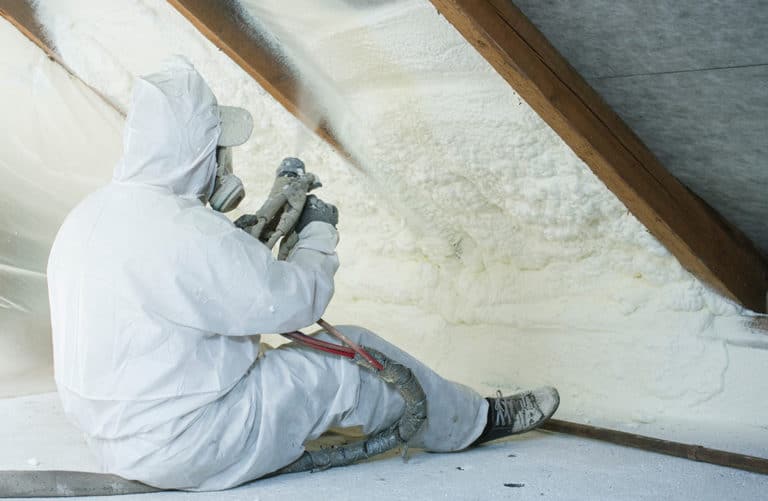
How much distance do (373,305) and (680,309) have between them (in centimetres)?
119

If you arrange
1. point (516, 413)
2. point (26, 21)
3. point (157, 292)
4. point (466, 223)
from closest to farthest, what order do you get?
point (157, 292), point (516, 413), point (466, 223), point (26, 21)

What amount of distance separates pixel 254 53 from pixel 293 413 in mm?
1221

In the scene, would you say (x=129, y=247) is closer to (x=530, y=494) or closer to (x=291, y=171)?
(x=291, y=171)

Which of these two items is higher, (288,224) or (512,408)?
(288,224)

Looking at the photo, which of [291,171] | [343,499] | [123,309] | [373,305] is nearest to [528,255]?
[373,305]

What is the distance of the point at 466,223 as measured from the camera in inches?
118

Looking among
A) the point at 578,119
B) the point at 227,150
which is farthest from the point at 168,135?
the point at 578,119

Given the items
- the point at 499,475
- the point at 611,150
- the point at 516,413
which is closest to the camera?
the point at 499,475

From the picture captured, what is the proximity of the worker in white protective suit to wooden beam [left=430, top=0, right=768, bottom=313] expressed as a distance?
1.83 ft

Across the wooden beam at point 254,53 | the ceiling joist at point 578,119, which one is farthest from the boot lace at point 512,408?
the wooden beam at point 254,53

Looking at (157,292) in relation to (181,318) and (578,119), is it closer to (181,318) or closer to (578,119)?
(181,318)

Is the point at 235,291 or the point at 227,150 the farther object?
the point at 227,150

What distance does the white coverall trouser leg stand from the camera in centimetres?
186

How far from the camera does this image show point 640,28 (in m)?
1.84
